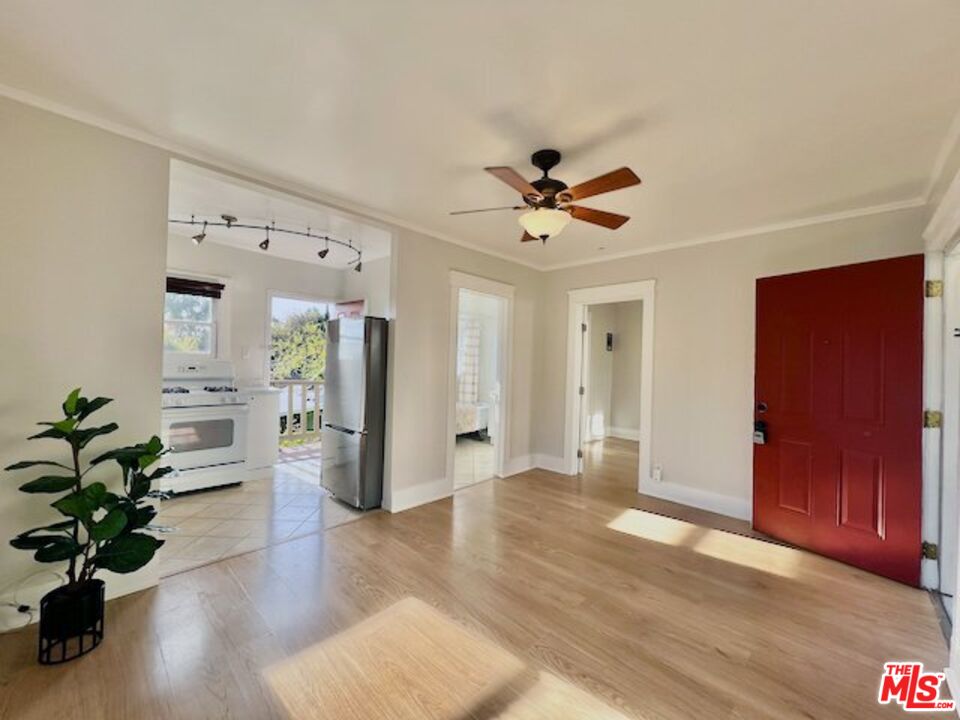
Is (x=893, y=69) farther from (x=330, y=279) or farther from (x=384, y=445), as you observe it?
(x=330, y=279)

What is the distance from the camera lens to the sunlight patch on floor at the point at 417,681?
157 cm

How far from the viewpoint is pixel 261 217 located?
3.79 m

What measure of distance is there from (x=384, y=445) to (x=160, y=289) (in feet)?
6.43

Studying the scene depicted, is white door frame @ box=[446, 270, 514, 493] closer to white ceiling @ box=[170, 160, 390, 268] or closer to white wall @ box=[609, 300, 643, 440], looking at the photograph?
white ceiling @ box=[170, 160, 390, 268]

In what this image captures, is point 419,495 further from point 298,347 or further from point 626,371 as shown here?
point 626,371

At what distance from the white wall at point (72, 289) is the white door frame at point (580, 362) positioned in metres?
3.77

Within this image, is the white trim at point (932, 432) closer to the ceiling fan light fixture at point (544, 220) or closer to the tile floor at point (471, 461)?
the ceiling fan light fixture at point (544, 220)

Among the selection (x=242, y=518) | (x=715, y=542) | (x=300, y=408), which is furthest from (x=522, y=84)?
(x=300, y=408)

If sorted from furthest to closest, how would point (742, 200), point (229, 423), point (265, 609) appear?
point (229, 423)
point (742, 200)
point (265, 609)

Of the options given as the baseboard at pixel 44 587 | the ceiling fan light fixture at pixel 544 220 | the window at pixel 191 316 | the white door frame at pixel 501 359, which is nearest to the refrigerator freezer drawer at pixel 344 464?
the white door frame at pixel 501 359

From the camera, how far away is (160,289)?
93.4 inches

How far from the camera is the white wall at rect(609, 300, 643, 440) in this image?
708 centimetres

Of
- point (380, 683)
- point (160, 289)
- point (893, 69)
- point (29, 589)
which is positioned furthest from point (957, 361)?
point (29, 589)

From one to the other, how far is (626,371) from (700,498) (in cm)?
369
